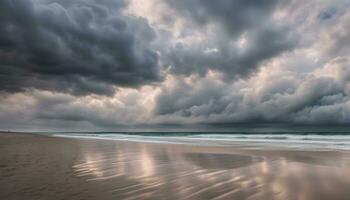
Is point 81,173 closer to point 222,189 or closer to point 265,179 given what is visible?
point 222,189

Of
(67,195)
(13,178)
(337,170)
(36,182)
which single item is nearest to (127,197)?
(67,195)

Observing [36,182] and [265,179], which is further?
[265,179]

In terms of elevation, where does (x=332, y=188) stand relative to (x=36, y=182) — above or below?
below

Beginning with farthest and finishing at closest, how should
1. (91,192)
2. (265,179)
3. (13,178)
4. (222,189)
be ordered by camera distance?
1. (265,179)
2. (13,178)
3. (222,189)
4. (91,192)

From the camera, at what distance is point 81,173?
7164 millimetres

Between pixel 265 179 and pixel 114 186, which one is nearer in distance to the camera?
pixel 114 186

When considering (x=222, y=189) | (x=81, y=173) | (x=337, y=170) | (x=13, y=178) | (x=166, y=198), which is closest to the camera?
(x=166, y=198)

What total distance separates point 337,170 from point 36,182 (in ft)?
33.3

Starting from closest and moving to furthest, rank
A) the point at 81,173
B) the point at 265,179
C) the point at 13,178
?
the point at 13,178, the point at 265,179, the point at 81,173

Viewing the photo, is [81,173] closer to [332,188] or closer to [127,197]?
[127,197]

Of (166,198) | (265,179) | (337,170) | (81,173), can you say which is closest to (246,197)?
(166,198)

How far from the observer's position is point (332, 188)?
5773mm

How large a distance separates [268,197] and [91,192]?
3.92 metres

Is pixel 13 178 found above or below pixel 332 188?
above
